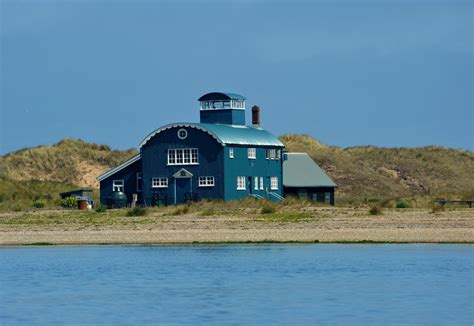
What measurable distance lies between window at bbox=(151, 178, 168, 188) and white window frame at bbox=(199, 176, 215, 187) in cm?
209

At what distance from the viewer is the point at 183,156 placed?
68.2 meters

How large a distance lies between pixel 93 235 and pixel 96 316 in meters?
22.5

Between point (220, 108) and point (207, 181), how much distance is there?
6281 mm

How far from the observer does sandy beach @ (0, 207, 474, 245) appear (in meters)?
44.8

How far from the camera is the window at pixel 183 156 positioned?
223 ft

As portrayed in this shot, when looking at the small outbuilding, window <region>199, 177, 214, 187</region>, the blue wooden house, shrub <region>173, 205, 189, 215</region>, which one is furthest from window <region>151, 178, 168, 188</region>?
shrub <region>173, 205, 189, 215</region>

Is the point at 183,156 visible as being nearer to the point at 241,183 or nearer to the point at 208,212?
the point at 241,183

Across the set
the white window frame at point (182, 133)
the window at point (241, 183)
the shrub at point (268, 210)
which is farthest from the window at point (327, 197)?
the shrub at point (268, 210)

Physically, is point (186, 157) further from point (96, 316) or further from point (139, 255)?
point (96, 316)

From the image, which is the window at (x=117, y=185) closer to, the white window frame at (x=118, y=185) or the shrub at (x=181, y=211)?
the white window frame at (x=118, y=185)

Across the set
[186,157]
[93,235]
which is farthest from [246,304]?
[186,157]

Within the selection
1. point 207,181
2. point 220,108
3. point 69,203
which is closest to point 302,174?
point 220,108

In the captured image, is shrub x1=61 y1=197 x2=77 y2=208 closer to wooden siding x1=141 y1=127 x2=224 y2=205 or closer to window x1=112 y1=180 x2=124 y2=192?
window x1=112 y1=180 x2=124 y2=192

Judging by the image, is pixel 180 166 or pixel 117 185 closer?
pixel 180 166
